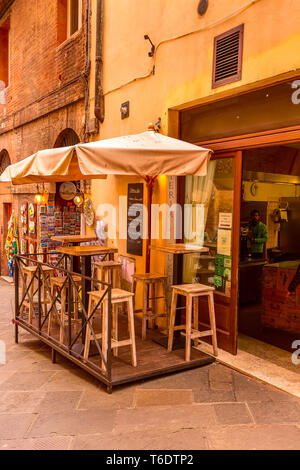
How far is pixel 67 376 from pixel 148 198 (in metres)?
2.61

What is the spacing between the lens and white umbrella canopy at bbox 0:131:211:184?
3.98m

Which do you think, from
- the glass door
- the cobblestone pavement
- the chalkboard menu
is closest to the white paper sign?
the glass door

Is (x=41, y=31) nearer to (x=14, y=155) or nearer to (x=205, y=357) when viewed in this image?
(x=14, y=155)

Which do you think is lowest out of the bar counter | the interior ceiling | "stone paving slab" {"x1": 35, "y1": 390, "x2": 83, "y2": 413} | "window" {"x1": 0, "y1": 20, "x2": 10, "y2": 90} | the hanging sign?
"stone paving slab" {"x1": 35, "y1": 390, "x2": 83, "y2": 413}

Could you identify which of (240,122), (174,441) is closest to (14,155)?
(240,122)

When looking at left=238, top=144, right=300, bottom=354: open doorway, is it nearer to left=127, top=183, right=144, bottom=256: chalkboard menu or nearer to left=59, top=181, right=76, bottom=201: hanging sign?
left=127, top=183, right=144, bottom=256: chalkboard menu

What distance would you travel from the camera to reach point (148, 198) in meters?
5.81

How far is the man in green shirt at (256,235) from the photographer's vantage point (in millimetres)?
7391

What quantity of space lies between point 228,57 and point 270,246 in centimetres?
443

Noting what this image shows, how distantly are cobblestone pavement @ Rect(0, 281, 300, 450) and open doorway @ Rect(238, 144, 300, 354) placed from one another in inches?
63.2

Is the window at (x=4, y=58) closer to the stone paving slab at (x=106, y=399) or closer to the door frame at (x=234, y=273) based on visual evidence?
the door frame at (x=234, y=273)

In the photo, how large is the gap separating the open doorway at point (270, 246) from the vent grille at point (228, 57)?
171cm

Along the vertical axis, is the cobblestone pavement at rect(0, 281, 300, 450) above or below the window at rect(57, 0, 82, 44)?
below

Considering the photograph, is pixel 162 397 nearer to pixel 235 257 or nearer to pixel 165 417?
pixel 165 417
